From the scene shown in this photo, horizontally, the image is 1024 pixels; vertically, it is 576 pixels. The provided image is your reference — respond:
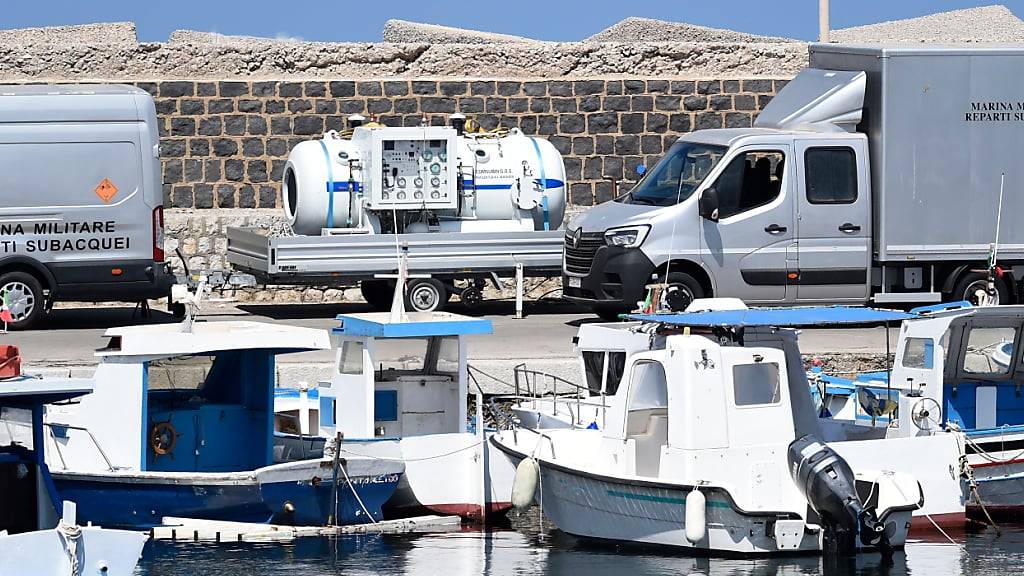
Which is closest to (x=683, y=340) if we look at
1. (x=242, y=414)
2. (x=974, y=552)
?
(x=974, y=552)

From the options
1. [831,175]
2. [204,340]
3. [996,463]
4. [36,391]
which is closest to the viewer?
[36,391]

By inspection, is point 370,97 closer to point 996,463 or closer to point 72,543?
point 996,463

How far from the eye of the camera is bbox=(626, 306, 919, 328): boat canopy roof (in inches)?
571

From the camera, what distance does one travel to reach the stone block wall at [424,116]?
2622cm

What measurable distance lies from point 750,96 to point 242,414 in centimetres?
1366

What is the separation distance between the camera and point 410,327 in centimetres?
1571

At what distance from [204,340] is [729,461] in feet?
14.4

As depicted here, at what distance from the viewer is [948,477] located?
14.6 metres

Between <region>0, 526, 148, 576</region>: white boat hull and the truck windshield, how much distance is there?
10.9 m

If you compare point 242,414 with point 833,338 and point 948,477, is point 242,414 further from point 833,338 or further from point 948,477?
point 833,338

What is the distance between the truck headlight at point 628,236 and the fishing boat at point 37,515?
28.4 ft

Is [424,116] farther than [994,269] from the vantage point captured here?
Yes

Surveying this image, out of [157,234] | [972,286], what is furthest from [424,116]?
[972,286]

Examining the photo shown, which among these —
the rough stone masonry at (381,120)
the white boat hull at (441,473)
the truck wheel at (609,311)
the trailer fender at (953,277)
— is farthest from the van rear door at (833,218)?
the rough stone masonry at (381,120)
